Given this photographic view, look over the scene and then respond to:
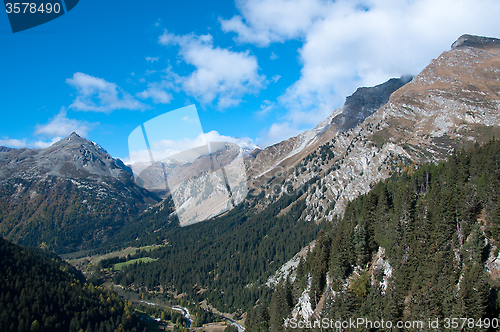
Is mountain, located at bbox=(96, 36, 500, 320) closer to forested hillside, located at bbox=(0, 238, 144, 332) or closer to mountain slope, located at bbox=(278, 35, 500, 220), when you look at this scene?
mountain slope, located at bbox=(278, 35, 500, 220)

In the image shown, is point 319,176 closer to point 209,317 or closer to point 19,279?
point 209,317

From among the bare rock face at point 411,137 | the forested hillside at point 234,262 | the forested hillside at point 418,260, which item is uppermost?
the bare rock face at point 411,137

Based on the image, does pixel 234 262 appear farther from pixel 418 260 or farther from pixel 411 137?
pixel 411 137

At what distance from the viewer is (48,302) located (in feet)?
291

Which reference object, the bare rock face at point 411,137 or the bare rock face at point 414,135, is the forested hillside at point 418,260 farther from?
the bare rock face at point 414,135

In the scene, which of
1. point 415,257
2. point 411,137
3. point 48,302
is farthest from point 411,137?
point 48,302

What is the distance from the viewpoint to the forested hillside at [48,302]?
8025 cm

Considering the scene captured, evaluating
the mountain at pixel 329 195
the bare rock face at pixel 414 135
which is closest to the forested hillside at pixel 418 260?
the mountain at pixel 329 195

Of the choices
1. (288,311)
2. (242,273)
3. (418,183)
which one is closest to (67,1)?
(288,311)

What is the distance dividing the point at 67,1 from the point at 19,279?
107m

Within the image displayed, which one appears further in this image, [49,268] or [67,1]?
[49,268]

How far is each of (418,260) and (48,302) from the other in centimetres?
11060

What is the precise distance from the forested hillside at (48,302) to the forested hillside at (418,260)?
64.6m

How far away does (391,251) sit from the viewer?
1693 inches
